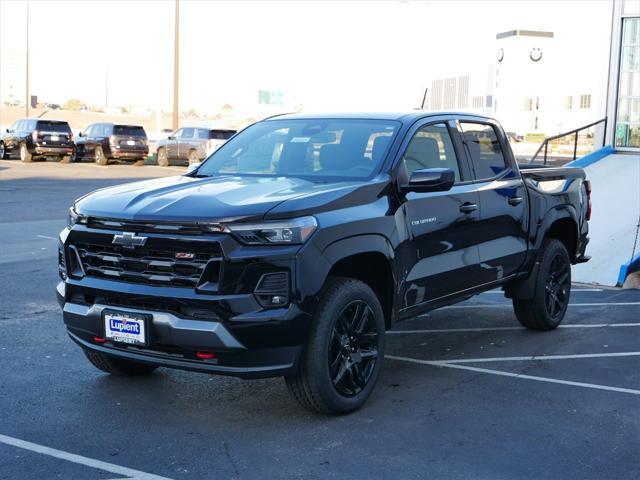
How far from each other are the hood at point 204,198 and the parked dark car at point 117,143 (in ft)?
101

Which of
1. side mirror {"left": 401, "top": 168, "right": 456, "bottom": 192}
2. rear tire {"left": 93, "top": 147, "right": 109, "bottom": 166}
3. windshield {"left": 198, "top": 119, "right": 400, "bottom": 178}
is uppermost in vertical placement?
windshield {"left": 198, "top": 119, "right": 400, "bottom": 178}

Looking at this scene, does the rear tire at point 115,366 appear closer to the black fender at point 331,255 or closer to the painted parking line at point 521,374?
the black fender at point 331,255

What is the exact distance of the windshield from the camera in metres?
6.16

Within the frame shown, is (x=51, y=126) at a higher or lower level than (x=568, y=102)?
lower

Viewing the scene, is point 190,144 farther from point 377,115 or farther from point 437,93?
point 437,93

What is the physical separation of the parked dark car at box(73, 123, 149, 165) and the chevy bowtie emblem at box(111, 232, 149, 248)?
103ft

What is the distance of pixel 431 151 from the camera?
6.56 meters

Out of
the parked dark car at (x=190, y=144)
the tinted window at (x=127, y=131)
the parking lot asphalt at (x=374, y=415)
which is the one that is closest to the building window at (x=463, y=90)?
the parked dark car at (x=190, y=144)

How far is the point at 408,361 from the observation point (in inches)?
279

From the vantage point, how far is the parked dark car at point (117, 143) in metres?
35.8

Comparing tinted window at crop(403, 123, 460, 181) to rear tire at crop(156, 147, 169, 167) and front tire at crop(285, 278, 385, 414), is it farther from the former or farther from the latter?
rear tire at crop(156, 147, 169, 167)

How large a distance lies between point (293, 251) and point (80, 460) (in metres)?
1.63

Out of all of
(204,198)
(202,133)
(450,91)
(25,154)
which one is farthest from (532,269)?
(450,91)

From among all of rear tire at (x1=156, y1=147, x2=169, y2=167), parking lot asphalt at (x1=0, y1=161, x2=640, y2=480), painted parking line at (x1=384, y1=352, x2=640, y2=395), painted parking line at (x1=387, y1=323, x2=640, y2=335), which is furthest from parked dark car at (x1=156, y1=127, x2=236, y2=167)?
painted parking line at (x1=384, y1=352, x2=640, y2=395)
